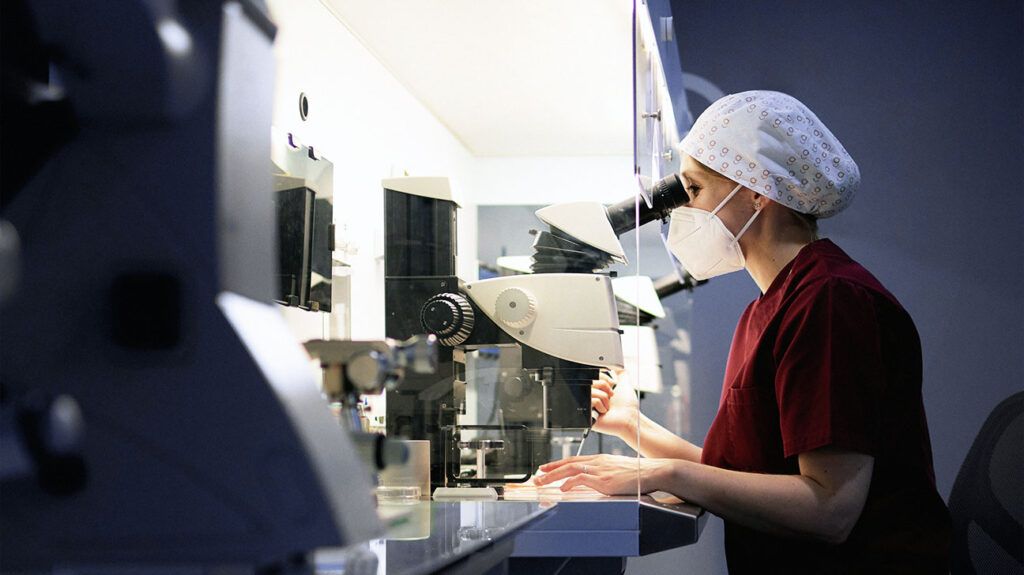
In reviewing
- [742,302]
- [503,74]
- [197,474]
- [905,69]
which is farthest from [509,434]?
[905,69]

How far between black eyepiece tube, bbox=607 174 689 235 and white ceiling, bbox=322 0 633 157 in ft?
0.34

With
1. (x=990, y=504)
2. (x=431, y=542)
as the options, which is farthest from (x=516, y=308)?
(x=990, y=504)

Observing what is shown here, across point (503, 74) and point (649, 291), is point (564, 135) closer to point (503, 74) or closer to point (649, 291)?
point (503, 74)

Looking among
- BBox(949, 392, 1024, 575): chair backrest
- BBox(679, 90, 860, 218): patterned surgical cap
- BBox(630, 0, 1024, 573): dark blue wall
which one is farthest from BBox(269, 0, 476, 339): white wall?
BBox(630, 0, 1024, 573): dark blue wall

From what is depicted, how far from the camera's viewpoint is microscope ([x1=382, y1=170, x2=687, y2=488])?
1.67 m

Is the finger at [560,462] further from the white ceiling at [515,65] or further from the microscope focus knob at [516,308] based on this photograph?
the white ceiling at [515,65]

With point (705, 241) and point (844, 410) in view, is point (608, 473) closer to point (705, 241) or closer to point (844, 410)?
point (844, 410)

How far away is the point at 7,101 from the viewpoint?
563 millimetres

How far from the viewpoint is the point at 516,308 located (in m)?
1.68

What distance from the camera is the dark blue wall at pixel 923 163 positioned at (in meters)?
3.61

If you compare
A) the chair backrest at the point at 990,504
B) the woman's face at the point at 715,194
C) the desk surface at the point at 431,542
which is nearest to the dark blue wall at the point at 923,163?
the chair backrest at the point at 990,504

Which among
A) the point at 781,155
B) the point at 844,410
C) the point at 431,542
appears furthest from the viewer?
the point at 781,155

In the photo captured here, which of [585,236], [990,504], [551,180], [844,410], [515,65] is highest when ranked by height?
[515,65]

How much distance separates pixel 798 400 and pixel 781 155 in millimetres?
450
